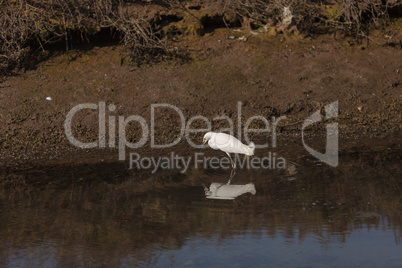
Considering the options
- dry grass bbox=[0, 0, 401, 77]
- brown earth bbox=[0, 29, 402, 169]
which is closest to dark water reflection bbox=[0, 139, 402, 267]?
brown earth bbox=[0, 29, 402, 169]

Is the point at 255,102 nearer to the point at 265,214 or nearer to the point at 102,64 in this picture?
the point at 102,64

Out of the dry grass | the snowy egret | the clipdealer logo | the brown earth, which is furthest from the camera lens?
the dry grass

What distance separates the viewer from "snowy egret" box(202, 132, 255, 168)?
6.89 metres

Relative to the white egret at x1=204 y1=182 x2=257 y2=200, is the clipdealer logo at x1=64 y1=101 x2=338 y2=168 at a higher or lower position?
higher

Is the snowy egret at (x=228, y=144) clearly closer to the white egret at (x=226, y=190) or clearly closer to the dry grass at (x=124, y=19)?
the white egret at (x=226, y=190)

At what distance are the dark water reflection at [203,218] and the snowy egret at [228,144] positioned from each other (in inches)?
19.6

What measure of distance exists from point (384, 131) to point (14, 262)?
5.39 metres

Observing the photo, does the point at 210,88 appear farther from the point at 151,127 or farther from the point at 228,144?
the point at 228,144

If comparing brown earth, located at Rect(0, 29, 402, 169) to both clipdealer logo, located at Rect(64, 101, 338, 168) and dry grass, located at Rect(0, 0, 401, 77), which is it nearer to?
clipdealer logo, located at Rect(64, 101, 338, 168)

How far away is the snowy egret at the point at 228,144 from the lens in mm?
6887

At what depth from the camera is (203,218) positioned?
199 inches

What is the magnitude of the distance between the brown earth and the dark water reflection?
1283 mm

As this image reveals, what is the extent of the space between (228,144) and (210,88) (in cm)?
184

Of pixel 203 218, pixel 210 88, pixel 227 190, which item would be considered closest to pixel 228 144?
pixel 227 190
